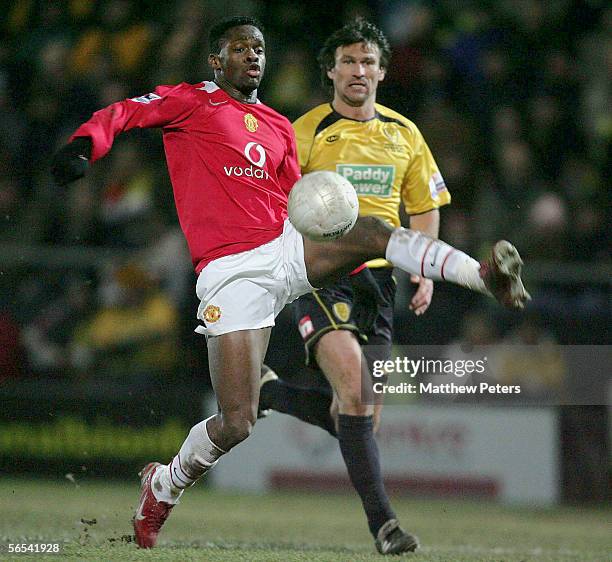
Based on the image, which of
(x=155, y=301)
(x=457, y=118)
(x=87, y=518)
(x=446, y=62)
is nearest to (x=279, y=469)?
(x=155, y=301)

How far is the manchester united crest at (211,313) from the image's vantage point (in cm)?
539

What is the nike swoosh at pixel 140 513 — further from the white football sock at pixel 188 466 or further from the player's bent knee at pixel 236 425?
the player's bent knee at pixel 236 425

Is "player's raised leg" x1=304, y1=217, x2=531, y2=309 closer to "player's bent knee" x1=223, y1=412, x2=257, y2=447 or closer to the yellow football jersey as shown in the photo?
"player's bent knee" x1=223, y1=412, x2=257, y2=447

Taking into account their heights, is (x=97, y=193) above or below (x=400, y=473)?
above

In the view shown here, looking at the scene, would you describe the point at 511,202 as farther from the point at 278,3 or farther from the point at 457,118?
the point at 278,3

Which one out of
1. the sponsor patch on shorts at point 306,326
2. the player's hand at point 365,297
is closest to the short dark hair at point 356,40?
the player's hand at point 365,297

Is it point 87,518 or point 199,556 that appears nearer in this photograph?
point 199,556

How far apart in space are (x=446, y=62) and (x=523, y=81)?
30.1 inches

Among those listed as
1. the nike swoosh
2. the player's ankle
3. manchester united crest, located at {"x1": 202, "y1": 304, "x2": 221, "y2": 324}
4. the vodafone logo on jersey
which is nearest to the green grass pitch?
the nike swoosh

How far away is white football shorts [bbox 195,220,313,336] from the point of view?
5.37 meters

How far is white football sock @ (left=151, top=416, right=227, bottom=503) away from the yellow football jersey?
5.05ft

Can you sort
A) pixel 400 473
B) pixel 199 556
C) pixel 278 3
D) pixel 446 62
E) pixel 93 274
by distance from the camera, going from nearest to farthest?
pixel 199 556 → pixel 400 473 → pixel 93 274 → pixel 446 62 → pixel 278 3

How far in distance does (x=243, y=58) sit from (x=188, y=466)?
1.96 metres

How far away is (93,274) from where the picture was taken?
1008 cm
